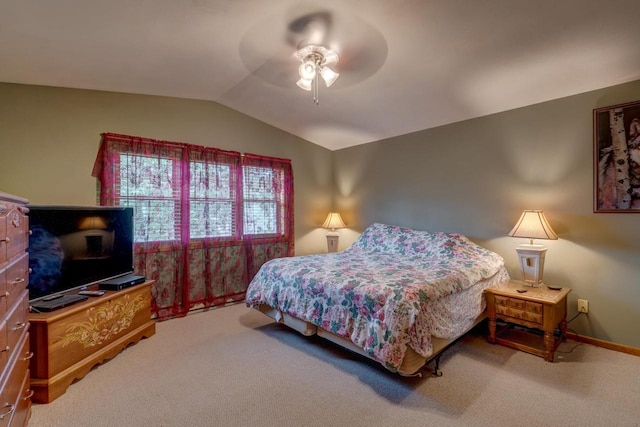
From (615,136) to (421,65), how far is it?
5.85 ft

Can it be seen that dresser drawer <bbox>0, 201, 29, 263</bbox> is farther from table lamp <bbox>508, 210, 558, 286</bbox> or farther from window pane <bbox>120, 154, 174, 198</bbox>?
table lamp <bbox>508, 210, 558, 286</bbox>

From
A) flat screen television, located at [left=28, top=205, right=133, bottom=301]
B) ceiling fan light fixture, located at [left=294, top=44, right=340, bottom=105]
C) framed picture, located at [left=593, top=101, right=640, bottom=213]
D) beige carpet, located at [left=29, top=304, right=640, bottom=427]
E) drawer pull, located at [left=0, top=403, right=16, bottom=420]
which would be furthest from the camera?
framed picture, located at [left=593, top=101, right=640, bottom=213]

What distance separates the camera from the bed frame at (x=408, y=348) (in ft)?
6.32

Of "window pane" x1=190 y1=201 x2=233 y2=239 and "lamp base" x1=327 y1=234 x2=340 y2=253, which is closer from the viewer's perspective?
"window pane" x1=190 y1=201 x2=233 y2=239

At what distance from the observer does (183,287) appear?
3.52 metres

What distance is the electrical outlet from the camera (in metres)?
2.67

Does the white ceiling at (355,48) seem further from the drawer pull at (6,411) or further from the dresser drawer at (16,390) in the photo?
the drawer pull at (6,411)

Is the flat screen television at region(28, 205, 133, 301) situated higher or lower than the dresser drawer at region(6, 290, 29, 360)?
higher

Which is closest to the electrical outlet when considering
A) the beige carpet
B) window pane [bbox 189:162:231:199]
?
the beige carpet

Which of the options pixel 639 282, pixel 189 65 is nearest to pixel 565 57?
pixel 639 282

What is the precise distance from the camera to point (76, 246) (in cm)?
240

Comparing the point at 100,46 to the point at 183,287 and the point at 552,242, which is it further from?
the point at 552,242

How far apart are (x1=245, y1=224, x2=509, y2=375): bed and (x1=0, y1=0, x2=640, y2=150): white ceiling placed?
1695mm

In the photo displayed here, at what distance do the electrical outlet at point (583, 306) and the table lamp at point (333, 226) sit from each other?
288cm
